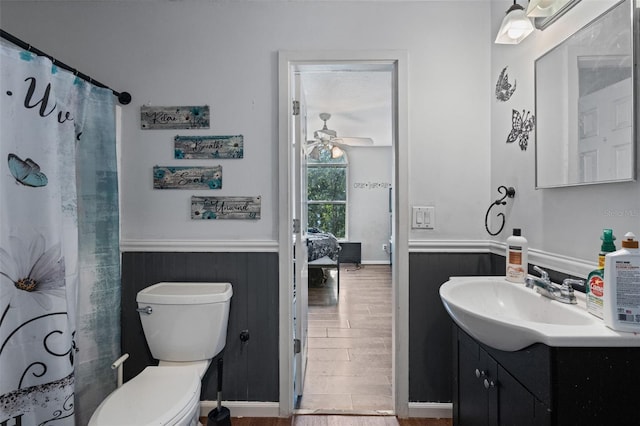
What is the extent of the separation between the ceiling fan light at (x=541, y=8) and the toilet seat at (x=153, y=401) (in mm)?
2078

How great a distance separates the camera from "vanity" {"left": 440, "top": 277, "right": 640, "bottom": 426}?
811 millimetres

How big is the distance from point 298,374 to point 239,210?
1059 mm

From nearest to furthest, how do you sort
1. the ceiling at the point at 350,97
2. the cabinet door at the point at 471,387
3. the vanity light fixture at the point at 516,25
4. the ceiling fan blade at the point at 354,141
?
the cabinet door at the point at 471,387 → the vanity light fixture at the point at 516,25 → the ceiling at the point at 350,97 → the ceiling fan blade at the point at 354,141

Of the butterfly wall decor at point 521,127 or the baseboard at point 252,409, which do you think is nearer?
the butterfly wall decor at point 521,127

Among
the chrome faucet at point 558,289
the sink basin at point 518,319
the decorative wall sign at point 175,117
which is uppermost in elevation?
the decorative wall sign at point 175,117

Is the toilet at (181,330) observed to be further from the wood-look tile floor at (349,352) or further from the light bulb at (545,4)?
the light bulb at (545,4)

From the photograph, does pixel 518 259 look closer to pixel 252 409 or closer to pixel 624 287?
pixel 624 287

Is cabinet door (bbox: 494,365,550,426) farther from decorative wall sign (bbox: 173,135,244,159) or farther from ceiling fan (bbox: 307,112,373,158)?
Answer: ceiling fan (bbox: 307,112,373,158)

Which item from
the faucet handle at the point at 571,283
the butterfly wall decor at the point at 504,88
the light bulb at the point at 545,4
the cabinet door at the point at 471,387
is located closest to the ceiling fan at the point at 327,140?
the butterfly wall decor at the point at 504,88

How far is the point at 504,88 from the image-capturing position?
167cm

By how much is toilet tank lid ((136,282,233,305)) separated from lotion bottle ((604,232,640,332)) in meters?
1.49

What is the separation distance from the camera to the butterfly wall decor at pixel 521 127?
4.90 feet

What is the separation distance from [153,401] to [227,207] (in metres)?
0.96

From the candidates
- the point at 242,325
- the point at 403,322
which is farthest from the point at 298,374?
the point at 403,322
